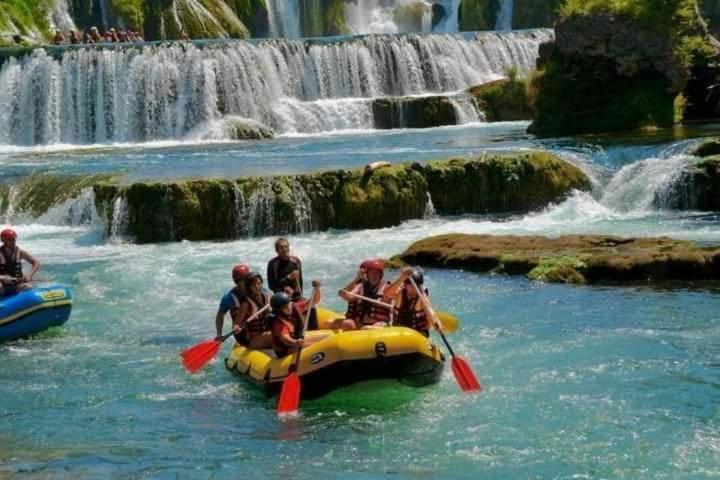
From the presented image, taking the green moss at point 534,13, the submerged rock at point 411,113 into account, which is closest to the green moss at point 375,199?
the submerged rock at point 411,113

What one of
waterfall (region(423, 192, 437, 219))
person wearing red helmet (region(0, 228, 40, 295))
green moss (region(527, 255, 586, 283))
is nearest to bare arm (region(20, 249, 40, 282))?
person wearing red helmet (region(0, 228, 40, 295))

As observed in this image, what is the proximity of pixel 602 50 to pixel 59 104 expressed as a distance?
1504 centimetres

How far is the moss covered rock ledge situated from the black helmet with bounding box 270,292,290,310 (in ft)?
31.0

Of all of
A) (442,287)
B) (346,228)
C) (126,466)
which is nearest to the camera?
(126,466)

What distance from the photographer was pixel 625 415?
346 inches

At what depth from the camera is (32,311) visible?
12195 millimetres

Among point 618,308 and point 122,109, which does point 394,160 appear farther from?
point 122,109

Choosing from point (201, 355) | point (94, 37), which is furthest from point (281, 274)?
point (94, 37)

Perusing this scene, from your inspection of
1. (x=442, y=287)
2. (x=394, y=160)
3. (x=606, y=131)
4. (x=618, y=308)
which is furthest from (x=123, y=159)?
(x=618, y=308)

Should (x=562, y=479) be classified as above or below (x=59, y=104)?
below

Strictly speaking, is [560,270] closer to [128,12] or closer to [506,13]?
[128,12]

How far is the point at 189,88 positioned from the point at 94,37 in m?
9.59

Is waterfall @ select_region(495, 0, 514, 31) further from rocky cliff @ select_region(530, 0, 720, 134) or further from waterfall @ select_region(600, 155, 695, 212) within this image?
waterfall @ select_region(600, 155, 695, 212)

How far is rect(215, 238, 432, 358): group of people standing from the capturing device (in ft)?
31.8
